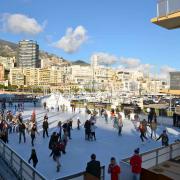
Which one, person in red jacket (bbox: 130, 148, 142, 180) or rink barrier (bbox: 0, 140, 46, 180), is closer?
rink barrier (bbox: 0, 140, 46, 180)

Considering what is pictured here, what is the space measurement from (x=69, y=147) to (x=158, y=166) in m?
6.56

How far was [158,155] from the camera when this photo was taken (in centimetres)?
1085

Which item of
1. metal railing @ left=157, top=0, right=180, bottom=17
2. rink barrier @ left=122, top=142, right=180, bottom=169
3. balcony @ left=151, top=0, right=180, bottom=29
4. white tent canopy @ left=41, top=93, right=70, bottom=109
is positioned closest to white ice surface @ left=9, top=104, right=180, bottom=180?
rink barrier @ left=122, top=142, right=180, bottom=169

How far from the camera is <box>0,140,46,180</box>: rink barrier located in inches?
307

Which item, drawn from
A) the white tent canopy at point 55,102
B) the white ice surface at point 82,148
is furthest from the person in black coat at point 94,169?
the white tent canopy at point 55,102

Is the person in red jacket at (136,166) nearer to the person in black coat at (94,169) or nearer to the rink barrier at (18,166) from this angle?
the person in black coat at (94,169)

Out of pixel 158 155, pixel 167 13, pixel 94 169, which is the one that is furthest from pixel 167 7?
pixel 94 169

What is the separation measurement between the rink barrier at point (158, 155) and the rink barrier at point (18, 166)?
2941 mm

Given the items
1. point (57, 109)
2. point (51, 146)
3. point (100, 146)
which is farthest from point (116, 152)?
point (57, 109)

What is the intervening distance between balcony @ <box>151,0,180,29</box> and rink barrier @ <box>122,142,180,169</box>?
186 inches

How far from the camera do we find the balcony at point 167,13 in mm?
10859

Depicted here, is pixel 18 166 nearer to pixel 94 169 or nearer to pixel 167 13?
pixel 94 169

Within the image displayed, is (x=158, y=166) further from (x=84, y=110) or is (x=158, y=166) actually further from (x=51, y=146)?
(x=84, y=110)

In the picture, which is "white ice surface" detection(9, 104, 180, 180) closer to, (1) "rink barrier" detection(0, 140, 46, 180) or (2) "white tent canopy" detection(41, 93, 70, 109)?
(1) "rink barrier" detection(0, 140, 46, 180)
